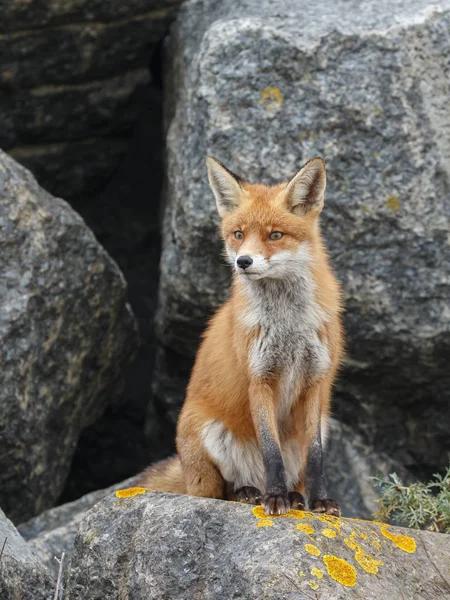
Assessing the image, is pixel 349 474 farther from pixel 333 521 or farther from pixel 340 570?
pixel 340 570

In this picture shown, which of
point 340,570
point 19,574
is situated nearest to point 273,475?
point 340,570

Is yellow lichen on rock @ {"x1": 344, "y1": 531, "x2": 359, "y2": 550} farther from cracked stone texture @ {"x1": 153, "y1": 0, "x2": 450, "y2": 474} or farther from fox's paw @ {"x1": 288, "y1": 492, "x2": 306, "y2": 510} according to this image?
cracked stone texture @ {"x1": 153, "y1": 0, "x2": 450, "y2": 474}

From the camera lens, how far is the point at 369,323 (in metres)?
6.90

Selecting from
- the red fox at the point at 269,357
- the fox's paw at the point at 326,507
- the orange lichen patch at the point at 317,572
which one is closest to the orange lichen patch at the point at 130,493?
the red fox at the point at 269,357

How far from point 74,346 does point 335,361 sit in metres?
2.44

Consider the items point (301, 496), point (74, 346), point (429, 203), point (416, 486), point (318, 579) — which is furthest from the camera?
point (74, 346)

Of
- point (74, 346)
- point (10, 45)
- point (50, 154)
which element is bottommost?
point (74, 346)

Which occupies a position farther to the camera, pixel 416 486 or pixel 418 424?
pixel 418 424

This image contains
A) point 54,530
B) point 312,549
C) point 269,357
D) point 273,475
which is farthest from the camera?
point 54,530

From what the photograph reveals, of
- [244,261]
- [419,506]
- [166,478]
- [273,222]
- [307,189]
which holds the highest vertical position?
[307,189]

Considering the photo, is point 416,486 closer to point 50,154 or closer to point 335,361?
point 335,361

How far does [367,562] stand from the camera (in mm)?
4352

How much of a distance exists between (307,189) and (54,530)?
3136 mm

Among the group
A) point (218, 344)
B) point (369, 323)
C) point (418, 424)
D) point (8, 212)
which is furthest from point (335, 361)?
point (8, 212)
